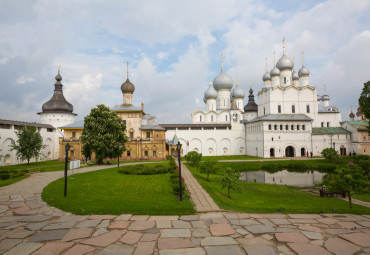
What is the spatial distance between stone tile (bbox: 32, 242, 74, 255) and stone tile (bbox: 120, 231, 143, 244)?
121 centimetres

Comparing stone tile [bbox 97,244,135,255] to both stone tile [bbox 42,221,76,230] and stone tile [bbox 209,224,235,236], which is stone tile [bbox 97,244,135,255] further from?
stone tile [bbox 209,224,235,236]

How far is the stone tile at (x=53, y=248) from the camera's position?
4.71m

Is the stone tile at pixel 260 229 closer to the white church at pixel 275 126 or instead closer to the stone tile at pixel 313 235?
the stone tile at pixel 313 235

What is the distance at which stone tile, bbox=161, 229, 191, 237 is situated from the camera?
5629 millimetres

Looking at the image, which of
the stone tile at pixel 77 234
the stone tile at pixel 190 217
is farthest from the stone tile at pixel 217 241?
the stone tile at pixel 77 234

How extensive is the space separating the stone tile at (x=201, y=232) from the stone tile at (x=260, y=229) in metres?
1.19

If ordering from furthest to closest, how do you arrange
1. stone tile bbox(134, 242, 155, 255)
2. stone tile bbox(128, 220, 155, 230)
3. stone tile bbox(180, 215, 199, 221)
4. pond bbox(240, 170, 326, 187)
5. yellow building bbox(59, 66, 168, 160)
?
1. yellow building bbox(59, 66, 168, 160)
2. pond bbox(240, 170, 326, 187)
3. stone tile bbox(180, 215, 199, 221)
4. stone tile bbox(128, 220, 155, 230)
5. stone tile bbox(134, 242, 155, 255)

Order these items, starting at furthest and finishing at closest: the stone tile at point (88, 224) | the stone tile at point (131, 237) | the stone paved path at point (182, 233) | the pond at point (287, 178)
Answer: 1. the pond at point (287, 178)
2. the stone tile at point (88, 224)
3. the stone tile at point (131, 237)
4. the stone paved path at point (182, 233)

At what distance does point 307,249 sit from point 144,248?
363 cm

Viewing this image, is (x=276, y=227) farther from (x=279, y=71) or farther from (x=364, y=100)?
(x=279, y=71)

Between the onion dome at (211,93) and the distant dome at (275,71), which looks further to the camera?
the onion dome at (211,93)

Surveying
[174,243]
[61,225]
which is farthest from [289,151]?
[61,225]

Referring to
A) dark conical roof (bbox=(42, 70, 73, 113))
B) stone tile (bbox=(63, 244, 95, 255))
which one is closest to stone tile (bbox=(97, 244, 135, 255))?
stone tile (bbox=(63, 244, 95, 255))

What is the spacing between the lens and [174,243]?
5160 millimetres
